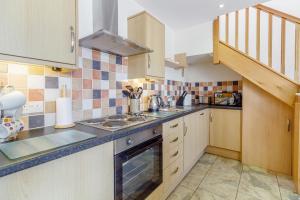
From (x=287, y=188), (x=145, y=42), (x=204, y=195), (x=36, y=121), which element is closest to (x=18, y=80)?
(x=36, y=121)

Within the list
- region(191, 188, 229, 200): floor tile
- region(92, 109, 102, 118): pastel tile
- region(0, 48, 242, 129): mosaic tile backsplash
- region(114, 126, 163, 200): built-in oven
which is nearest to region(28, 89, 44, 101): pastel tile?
region(0, 48, 242, 129): mosaic tile backsplash

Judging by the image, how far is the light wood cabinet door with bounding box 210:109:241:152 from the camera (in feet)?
7.92

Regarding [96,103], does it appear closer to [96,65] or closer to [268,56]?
[96,65]

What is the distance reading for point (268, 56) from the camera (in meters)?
2.03

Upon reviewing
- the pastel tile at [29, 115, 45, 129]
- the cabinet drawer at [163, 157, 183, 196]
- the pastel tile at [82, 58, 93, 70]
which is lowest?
the cabinet drawer at [163, 157, 183, 196]

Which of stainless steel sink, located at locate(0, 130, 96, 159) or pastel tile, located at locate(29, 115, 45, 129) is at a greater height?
pastel tile, located at locate(29, 115, 45, 129)

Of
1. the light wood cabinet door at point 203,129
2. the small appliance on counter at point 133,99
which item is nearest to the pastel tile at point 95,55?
the small appliance on counter at point 133,99

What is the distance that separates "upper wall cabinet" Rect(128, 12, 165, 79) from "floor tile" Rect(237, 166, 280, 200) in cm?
164

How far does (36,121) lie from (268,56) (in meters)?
2.68

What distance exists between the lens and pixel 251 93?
2.24 meters

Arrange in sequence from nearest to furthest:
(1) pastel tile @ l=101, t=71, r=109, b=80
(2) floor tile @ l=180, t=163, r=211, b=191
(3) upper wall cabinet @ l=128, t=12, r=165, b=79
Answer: (1) pastel tile @ l=101, t=71, r=109, b=80 < (3) upper wall cabinet @ l=128, t=12, r=165, b=79 < (2) floor tile @ l=180, t=163, r=211, b=191

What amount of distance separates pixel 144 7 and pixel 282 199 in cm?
276

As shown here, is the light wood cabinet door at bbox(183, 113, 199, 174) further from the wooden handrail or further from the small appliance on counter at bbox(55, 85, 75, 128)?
the wooden handrail

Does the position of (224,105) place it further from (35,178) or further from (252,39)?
(35,178)
